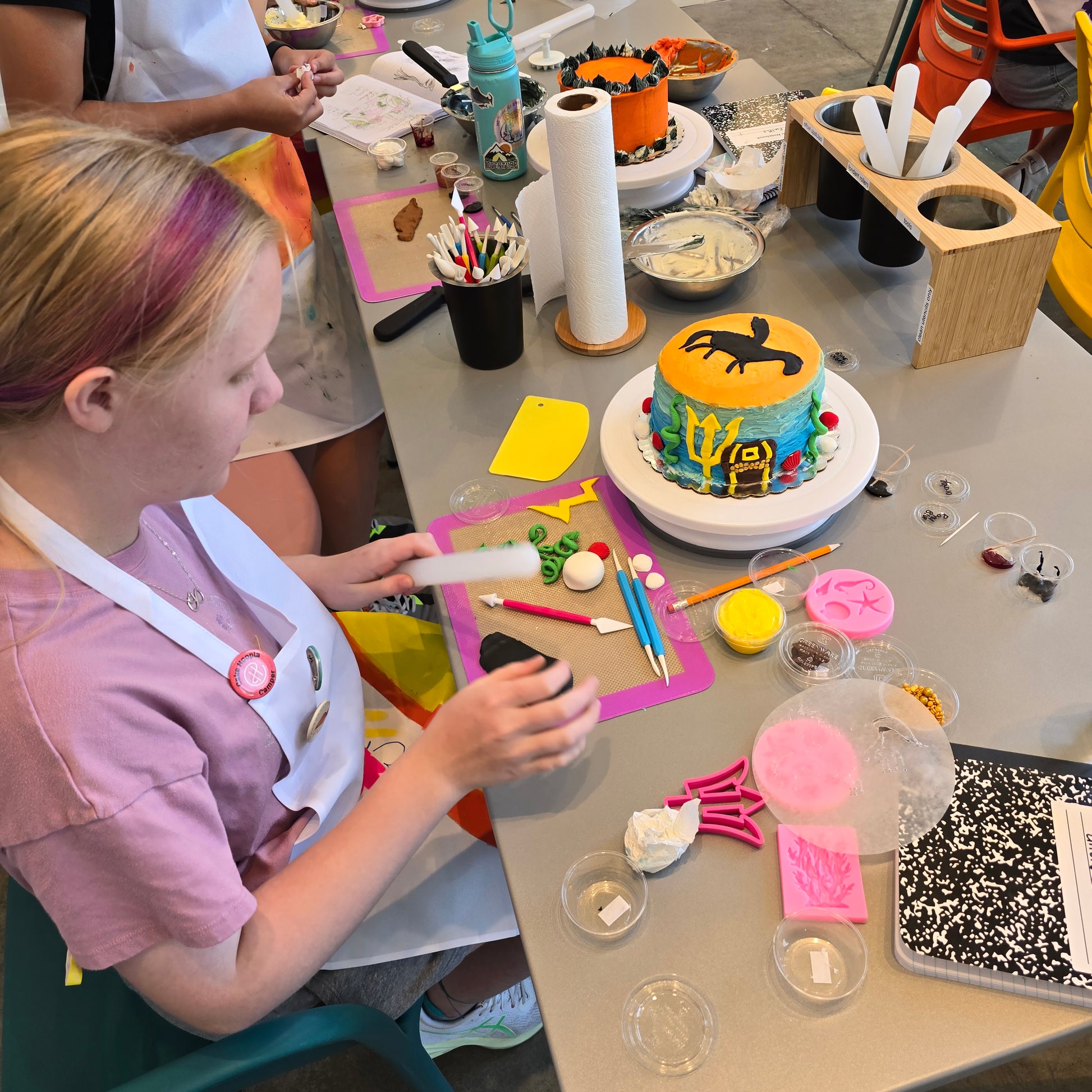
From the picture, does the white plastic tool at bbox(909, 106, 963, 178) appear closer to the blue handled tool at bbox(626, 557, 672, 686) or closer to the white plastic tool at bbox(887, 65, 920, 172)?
the white plastic tool at bbox(887, 65, 920, 172)

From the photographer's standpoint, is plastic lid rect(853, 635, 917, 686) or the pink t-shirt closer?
the pink t-shirt

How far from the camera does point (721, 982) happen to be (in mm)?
646

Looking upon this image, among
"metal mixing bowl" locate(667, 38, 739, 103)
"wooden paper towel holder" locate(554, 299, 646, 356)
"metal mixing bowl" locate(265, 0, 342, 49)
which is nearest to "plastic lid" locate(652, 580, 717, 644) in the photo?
"wooden paper towel holder" locate(554, 299, 646, 356)

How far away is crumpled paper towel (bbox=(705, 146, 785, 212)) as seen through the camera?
4.60 ft

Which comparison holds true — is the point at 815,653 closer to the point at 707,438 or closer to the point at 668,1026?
the point at 707,438

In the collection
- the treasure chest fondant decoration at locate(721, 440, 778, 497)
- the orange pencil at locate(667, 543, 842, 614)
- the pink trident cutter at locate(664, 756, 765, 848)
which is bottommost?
the pink trident cutter at locate(664, 756, 765, 848)

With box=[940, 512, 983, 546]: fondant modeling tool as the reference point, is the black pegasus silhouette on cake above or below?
above

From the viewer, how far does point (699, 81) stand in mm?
1638

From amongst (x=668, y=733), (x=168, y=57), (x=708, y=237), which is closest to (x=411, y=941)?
(x=668, y=733)

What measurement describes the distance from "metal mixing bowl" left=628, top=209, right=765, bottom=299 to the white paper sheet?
84 centimetres

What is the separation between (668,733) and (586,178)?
2.35 feet

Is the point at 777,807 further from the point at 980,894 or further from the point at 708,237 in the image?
the point at 708,237

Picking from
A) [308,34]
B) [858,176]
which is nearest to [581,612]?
[858,176]

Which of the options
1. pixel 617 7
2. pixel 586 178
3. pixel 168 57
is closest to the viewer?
pixel 586 178
